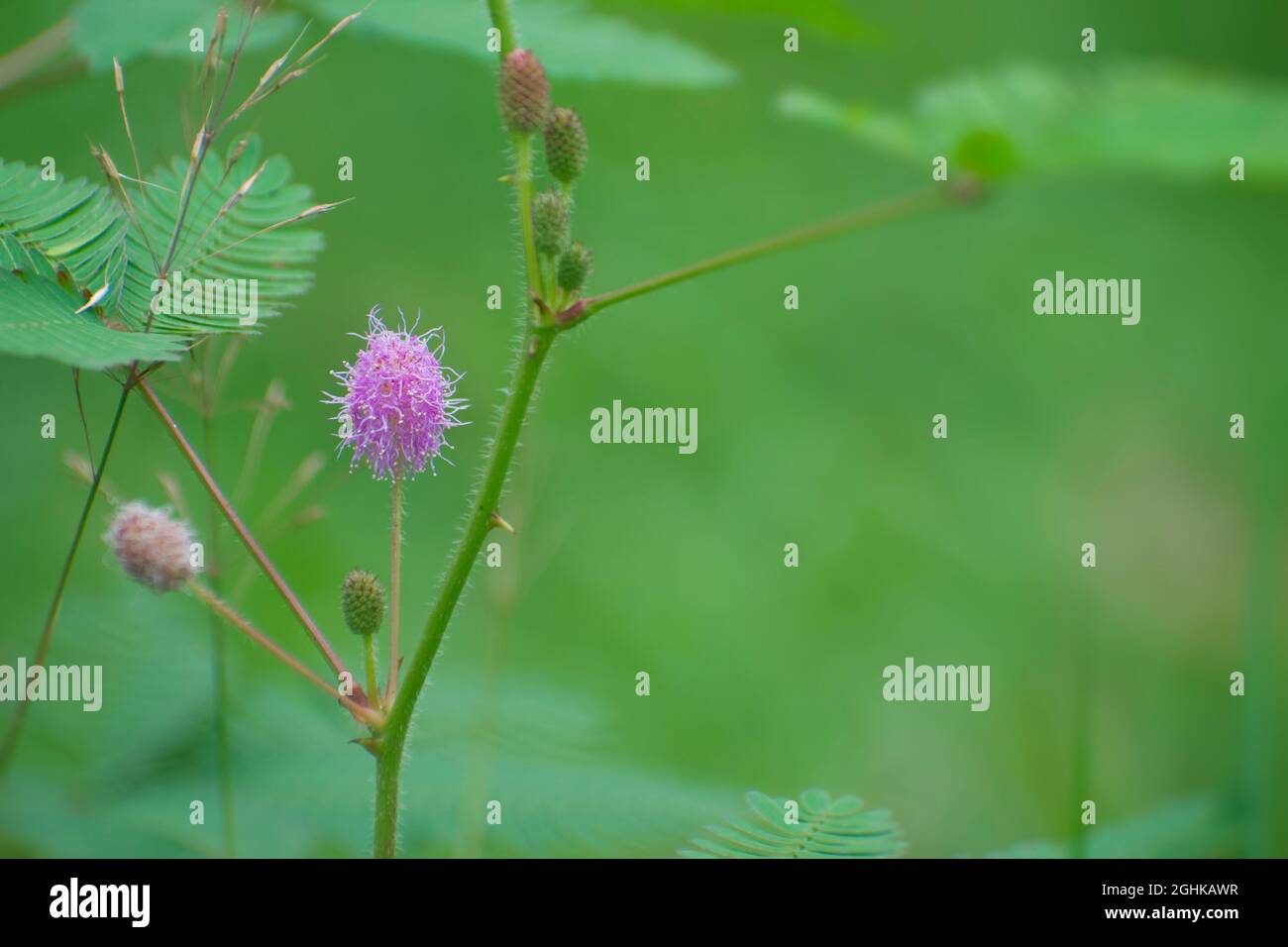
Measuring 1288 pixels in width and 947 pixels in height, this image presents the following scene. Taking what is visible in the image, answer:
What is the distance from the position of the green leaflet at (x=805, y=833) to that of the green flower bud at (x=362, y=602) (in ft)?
1.10

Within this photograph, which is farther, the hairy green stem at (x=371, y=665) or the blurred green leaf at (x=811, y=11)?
the blurred green leaf at (x=811, y=11)

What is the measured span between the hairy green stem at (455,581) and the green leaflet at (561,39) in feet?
1.76

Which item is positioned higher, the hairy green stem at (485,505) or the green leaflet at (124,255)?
the green leaflet at (124,255)

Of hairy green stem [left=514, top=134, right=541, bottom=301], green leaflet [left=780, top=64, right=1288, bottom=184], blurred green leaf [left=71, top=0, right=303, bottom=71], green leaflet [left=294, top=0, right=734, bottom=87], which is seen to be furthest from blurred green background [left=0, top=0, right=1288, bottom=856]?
green leaflet [left=780, top=64, right=1288, bottom=184]

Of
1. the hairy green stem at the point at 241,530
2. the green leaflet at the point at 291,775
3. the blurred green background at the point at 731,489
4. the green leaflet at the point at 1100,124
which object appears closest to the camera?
the green leaflet at the point at 1100,124

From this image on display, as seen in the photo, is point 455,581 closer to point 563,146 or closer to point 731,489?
point 563,146

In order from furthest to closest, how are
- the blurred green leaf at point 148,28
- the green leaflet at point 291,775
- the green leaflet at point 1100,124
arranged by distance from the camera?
the green leaflet at point 291,775 → the blurred green leaf at point 148,28 → the green leaflet at point 1100,124

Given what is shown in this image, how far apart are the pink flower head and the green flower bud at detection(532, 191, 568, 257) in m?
0.13

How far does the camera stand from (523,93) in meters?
1.00

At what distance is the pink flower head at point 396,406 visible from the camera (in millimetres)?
1024

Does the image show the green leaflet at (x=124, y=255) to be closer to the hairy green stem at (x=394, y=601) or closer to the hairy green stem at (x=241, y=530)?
the hairy green stem at (x=241, y=530)

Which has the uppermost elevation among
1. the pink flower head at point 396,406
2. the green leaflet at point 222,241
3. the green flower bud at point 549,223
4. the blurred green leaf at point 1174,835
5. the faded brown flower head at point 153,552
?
the green leaflet at point 222,241

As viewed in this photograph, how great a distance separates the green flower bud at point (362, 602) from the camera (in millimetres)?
977

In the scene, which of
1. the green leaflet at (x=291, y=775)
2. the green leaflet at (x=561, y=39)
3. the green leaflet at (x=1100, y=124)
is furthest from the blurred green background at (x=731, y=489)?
the green leaflet at (x=1100, y=124)
